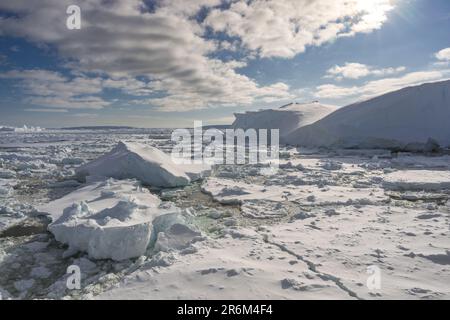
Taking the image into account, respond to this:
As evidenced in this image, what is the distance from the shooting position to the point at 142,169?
854cm

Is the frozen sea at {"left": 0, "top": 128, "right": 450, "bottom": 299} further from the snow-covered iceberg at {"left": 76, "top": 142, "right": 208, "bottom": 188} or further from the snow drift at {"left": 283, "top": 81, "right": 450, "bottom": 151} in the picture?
the snow drift at {"left": 283, "top": 81, "right": 450, "bottom": 151}

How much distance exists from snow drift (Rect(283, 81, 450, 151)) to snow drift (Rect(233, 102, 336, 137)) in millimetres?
7765

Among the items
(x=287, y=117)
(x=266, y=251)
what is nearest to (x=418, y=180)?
(x=266, y=251)

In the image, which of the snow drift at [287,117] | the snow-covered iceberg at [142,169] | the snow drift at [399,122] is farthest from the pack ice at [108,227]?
the snow drift at [287,117]

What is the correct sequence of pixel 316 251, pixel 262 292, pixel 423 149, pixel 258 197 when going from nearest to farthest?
pixel 262 292 < pixel 316 251 < pixel 258 197 < pixel 423 149

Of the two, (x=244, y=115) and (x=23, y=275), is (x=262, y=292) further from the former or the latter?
(x=244, y=115)

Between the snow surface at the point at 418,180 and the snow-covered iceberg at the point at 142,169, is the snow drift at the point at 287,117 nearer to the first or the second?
the snow surface at the point at 418,180

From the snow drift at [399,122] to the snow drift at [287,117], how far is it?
776 cm

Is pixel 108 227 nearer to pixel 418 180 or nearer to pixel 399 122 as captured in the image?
pixel 418 180

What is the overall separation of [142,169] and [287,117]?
24.9m

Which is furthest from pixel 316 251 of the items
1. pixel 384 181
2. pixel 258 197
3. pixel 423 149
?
pixel 423 149

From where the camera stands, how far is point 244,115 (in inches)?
1635

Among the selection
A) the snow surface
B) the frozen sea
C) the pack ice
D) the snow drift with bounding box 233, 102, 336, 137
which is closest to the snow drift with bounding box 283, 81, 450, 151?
the snow surface
